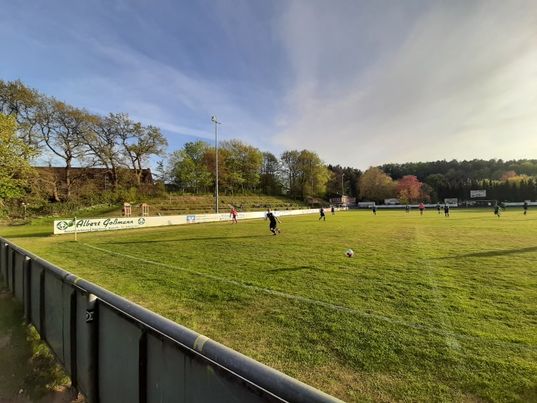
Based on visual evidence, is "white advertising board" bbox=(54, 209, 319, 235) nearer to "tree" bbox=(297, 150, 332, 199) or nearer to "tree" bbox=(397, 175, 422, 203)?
"tree" bbox=(297, 150, 332, 199)

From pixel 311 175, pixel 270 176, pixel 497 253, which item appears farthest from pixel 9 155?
pixel 311 175

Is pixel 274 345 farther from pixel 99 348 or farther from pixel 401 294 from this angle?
pixel 401 294

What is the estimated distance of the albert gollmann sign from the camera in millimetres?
27111

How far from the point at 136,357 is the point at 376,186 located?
123 metres

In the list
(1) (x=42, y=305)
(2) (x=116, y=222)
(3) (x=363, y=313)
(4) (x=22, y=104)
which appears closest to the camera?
(1) (x=42, y=305)

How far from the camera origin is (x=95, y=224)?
2919 cm

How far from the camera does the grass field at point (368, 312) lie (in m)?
4.16

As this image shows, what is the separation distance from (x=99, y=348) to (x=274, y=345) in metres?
2.65

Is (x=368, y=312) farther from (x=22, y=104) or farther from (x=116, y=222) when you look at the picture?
(x=22, y=104)

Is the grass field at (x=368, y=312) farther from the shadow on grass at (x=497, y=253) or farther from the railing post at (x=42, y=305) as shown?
the railing post at (x=42, y=305)

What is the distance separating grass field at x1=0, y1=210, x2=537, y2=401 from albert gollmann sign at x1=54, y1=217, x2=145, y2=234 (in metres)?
16.5

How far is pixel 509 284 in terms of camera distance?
8.30 m

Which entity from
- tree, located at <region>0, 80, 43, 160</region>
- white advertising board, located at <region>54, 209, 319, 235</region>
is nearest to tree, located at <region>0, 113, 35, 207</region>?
white advertising board, located at <region>54, 209, 319, 235</region>

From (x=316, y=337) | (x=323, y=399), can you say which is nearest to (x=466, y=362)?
(x=316, y=337)
